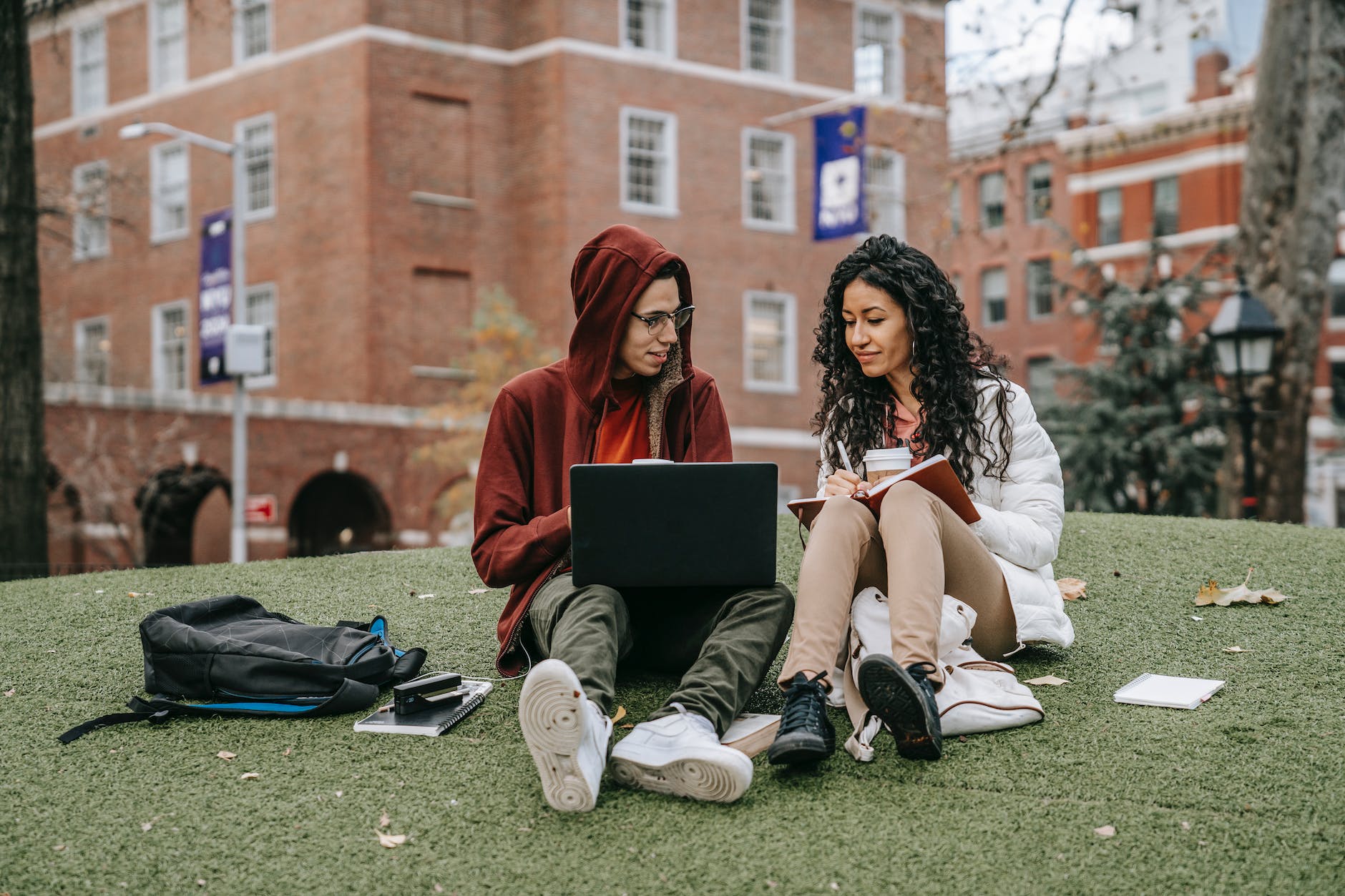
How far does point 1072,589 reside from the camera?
230 inches

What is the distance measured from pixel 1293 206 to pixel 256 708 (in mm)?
11473

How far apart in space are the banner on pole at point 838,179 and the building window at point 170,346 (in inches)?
553

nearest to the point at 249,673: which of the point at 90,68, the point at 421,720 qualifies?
the point at 421,720

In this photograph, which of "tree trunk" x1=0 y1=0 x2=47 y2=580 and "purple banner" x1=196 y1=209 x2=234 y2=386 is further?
"purple banner" x1=196 y1=209 x2=234 y2=386

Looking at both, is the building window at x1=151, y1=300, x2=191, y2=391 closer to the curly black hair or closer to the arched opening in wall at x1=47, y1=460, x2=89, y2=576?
the arched opening in wall at x1=47, y1=460, x2=89, y2=576

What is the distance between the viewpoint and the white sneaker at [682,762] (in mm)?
3223

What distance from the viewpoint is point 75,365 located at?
2836 centimetres

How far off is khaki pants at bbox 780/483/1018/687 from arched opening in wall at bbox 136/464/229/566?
62.7 feet

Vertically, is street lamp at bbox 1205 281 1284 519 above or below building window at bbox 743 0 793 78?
below

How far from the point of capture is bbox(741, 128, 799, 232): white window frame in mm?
27656

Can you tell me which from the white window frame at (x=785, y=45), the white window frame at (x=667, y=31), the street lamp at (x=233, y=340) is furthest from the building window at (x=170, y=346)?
the white window frame at (x=785, y=45)

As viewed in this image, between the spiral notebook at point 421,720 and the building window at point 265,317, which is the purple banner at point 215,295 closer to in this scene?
the building window at point 265,317

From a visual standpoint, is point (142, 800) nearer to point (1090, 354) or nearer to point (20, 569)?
point (20, 569)

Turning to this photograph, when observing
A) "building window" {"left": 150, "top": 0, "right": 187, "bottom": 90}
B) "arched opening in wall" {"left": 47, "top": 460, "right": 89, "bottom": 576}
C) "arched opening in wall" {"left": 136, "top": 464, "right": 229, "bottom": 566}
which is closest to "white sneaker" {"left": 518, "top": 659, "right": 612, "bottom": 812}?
"arched opening in wall" {"left": 136, "top": 464, "right": 229, "bottom": 566}
